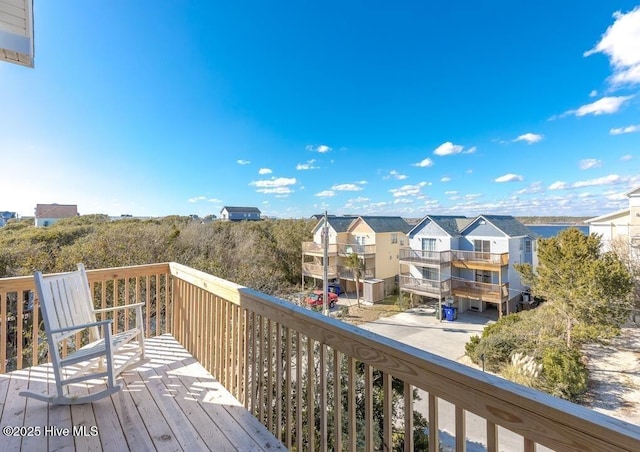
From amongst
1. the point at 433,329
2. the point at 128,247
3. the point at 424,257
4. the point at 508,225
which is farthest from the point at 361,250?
the point at 128,247

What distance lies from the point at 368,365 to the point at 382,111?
1304 centimetres

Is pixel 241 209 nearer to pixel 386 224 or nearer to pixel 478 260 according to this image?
pixel 386 224

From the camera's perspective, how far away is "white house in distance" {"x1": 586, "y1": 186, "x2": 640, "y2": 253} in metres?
8.60

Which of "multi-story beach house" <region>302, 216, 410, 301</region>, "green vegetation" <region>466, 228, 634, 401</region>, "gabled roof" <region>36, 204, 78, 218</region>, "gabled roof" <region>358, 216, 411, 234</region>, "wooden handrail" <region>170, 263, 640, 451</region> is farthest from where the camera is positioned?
"gabled roof" <region>358, 216, 411, 234</region>

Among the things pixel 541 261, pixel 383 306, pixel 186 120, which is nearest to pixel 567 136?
pixel 541 261

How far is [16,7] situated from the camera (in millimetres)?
2557

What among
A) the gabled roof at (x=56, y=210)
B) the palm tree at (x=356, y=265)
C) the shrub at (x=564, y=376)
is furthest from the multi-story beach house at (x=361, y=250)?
the gabled roof at (x=56, y=210)

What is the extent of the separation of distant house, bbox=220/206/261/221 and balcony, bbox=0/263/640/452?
1580 cm

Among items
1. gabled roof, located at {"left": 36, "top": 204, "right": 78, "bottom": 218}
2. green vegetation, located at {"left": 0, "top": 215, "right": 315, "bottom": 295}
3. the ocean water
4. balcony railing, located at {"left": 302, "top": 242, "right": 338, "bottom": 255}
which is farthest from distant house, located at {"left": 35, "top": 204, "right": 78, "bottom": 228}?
the ocean water

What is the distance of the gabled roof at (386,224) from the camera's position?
16188 millimetres

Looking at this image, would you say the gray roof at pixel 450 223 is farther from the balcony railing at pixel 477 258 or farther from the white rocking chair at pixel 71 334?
the white rocking chair at pixel 71 334

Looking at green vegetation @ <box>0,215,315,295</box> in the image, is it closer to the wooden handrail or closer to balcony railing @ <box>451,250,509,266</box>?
the wooden handrail

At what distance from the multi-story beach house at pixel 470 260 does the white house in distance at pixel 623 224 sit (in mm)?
3073

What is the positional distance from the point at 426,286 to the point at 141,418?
12.6m
